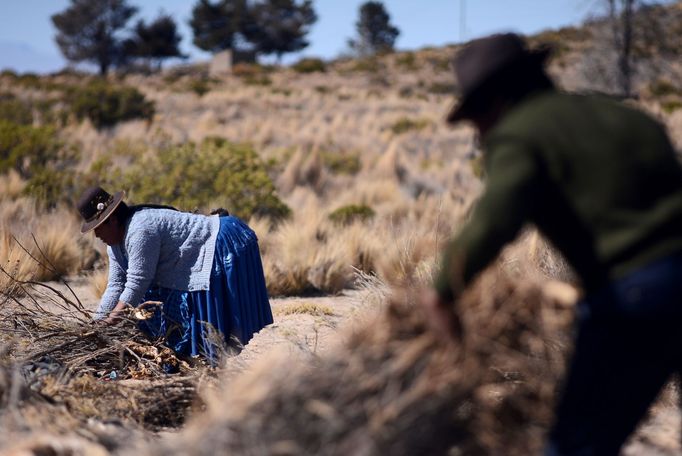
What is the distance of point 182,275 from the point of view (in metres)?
5.05

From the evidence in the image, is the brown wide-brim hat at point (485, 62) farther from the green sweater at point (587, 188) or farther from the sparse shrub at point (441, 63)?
the sparse shrub at point (441, 63)

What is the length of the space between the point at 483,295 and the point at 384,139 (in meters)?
19.1

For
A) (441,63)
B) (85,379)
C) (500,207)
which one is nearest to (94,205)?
(85,379)

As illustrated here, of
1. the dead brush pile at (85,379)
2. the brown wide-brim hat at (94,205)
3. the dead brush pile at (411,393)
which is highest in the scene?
the brown wide-brim hat at (94,205)

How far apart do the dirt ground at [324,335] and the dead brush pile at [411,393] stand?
596 millimetres

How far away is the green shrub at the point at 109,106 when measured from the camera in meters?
22.0

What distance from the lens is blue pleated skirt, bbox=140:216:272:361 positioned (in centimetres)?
500

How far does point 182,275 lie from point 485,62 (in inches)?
123

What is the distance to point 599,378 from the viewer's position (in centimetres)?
231

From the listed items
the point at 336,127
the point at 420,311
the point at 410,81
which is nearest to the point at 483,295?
the point at 420,311

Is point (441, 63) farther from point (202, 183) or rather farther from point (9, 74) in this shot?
point (202, 183)

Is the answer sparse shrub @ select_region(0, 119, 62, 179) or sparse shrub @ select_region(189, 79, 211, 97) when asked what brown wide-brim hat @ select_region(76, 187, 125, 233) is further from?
sparse shrub @ select_region(189, 79, 211, 97)

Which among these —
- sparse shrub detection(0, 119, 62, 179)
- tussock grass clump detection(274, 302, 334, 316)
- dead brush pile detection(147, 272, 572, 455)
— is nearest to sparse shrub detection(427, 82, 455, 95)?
sparse shrub detection(0, 119, 62, 179)

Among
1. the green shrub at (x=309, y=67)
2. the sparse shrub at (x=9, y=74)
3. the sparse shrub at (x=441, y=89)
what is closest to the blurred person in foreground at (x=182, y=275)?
the sparse shrub at (x=441, y=89)
